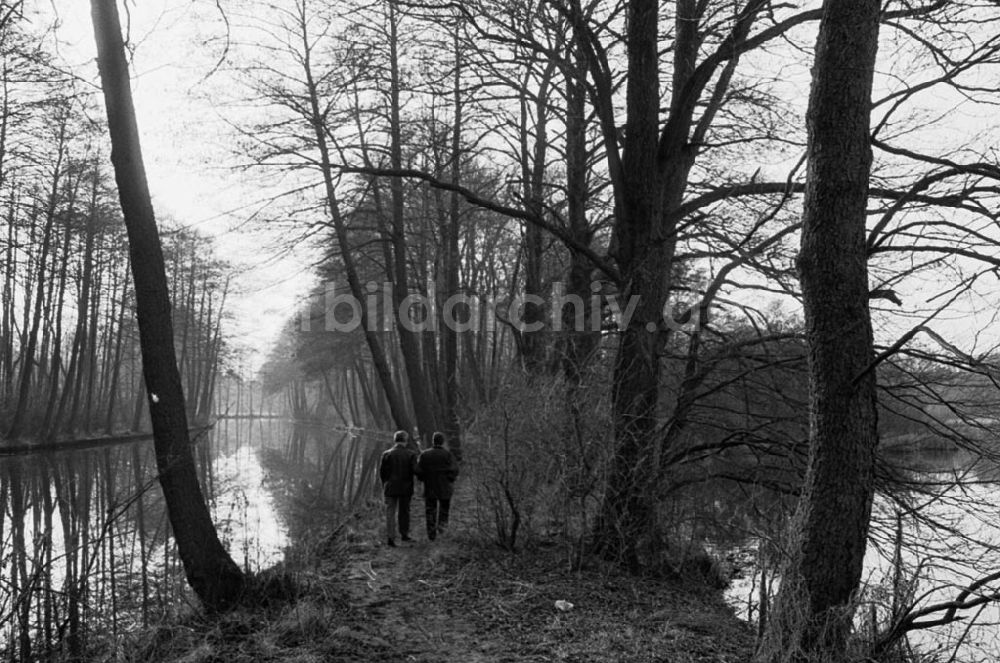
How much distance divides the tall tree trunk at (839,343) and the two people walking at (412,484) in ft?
20.7

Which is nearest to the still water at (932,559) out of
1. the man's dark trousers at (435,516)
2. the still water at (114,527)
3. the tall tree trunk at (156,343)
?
the man's dark trousers at (435,516)

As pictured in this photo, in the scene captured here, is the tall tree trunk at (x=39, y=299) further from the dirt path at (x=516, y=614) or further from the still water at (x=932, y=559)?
the still water at (x=932, y=559)

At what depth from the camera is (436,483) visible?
10.2m

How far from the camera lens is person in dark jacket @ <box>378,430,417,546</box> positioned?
1002 cm

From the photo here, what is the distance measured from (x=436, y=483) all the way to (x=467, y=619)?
3.75 meters

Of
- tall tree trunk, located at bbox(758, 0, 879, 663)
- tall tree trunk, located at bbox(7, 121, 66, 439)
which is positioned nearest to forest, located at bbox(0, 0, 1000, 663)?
tall tree trunk, located at bbox(758, 0, 879, 663)

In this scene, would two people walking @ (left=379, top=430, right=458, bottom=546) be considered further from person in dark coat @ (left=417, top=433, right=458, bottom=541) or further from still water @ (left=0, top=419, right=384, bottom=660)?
still water @ (left=0, top=419, right=384, bottom=660)

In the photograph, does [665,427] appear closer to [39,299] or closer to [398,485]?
[398,485]

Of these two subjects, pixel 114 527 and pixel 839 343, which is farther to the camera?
pixel 114 527

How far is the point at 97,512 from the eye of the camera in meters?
14.3

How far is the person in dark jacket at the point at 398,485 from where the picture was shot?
1002 centimetres

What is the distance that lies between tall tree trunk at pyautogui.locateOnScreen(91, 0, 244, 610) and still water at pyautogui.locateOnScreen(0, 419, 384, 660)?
0.34m

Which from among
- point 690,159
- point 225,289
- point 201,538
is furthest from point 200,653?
point 225,289


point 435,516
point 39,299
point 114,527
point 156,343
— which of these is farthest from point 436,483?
point 39,299
